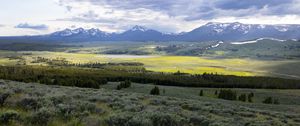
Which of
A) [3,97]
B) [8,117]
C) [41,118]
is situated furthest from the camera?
[3,97]

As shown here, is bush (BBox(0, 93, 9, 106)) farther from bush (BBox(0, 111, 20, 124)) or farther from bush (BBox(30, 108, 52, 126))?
bush (BBox(30, 108, 52, 126))

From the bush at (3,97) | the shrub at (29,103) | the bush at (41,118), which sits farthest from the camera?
the bush at (3,97)

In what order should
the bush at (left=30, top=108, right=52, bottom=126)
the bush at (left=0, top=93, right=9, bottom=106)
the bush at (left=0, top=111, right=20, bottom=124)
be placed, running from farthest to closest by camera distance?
1. the bush at (left=0, top=93, right=9, bottom=106)
2. the bush at (left=30, top=108, right=52, bottom=126)
3. the bush at (left=0, top=111, right=20, bottom=124)

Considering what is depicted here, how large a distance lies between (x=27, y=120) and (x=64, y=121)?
1.32m

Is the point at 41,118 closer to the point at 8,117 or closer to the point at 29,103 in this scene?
the point at 8,117

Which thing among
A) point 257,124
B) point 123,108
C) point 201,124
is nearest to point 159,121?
point 201,124

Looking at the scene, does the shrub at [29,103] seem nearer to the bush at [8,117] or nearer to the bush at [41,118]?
the bush at [41,118]

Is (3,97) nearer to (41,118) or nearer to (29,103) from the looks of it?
(29,103)

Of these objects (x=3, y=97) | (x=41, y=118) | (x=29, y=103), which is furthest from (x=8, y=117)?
(x=3, y=97)

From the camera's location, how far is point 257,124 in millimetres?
19000

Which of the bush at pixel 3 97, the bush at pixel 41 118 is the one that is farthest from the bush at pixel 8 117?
the bush at pixel 3 97

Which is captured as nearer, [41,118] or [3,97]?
[41,118]

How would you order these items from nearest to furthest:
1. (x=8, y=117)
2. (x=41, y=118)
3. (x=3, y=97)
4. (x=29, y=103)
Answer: (x=8, y=117) < (x=41, y=118) < (x=29, y=103) < (x=3, y=97)

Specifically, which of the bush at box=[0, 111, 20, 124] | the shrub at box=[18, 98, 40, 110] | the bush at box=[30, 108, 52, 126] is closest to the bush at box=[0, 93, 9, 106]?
the shrub at box=[18, 98, 40, 110]
